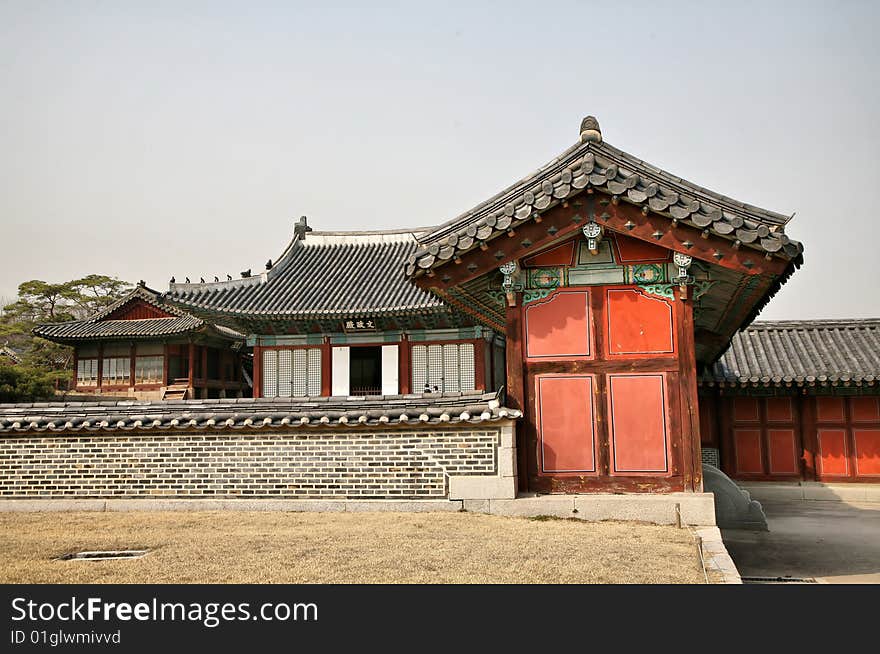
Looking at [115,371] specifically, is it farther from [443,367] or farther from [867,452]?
[867,452]

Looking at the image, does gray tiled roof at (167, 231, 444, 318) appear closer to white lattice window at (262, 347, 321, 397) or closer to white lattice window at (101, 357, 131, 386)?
white lattice window at (262, 347, 321, 397)

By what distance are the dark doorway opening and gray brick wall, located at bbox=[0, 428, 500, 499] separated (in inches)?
477

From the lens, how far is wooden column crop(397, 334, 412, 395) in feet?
71.5

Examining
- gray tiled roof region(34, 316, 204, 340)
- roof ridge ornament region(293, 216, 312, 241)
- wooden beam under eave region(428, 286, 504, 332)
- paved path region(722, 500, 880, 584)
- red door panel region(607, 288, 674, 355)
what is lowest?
paved path region(722, 500, 880, 584)

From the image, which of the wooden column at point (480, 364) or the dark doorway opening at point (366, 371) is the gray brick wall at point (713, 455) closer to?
the wooden column at point (480, 364)

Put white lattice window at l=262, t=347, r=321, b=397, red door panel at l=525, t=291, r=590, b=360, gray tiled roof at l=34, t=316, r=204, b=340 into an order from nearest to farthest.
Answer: red door panel at l=525, t=291, r=590, b=360
white lattice window at l=262, t=347, r=321, b=397
gray tiled roof at l=34, t=316, r=204, b=340

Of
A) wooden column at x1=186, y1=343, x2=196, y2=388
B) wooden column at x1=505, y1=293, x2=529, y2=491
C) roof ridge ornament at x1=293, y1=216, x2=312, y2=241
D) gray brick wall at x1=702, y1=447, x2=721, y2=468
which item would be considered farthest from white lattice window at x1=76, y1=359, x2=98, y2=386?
wooden column at x1=505, y1=293, x2=529, y2=491

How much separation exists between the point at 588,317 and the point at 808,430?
9415mm

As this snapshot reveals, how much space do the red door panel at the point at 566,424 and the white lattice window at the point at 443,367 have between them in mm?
11235

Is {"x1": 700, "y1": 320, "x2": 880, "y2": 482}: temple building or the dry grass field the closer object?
the dry grass field

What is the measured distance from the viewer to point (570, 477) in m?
10.1

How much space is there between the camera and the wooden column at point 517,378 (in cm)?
1023

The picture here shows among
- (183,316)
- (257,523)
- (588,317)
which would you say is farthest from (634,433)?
(183,316)
